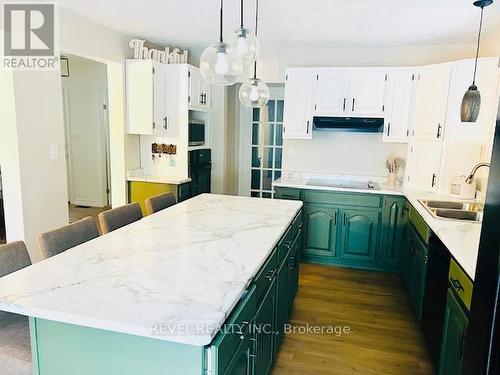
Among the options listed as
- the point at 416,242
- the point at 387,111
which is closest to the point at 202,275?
the point at 416,242

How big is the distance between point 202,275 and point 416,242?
2091 mm

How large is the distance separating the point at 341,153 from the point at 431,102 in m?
1.14

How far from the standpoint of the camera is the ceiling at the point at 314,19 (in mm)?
2805

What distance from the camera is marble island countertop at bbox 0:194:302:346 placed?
1.11 meters

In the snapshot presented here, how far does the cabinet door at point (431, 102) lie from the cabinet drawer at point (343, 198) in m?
0.79

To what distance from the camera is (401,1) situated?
2652 mm

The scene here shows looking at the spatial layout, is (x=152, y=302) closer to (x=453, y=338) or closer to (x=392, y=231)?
(x=453, y=338)

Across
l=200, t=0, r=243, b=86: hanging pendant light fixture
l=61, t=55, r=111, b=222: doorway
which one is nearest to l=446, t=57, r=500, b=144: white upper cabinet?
l=200, t=0, r=243, b=86: hanging pendant light fixture

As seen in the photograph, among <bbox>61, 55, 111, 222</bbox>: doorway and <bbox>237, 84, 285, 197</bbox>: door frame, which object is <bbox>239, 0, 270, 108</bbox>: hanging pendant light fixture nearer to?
<bbox>237, 84, 285, 197</bbox>: door frame

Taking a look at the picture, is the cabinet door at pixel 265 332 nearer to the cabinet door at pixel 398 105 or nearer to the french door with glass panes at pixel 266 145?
the cabinet door at pixel 398 105

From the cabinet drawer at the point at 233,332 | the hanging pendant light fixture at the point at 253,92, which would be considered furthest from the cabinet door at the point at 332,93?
the cabinet drawer at the point at 233,332

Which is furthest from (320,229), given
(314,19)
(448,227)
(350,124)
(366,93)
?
(314,19)

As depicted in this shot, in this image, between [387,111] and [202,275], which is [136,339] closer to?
[202,275]

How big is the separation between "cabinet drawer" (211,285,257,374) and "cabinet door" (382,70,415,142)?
2.97m
